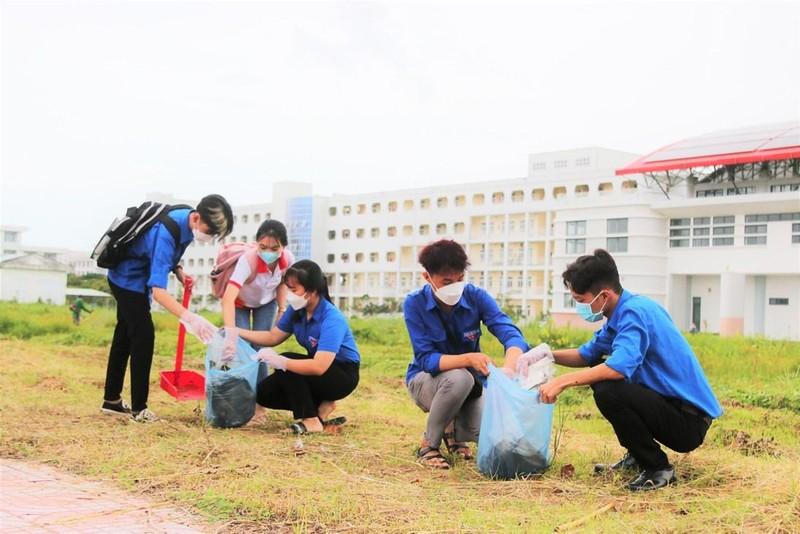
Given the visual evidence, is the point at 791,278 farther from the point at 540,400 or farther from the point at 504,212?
the point at 540,400

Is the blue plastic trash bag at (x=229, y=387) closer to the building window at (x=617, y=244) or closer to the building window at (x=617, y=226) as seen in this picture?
the building window at (x=617, y=244)

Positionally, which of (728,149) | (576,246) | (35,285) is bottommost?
(35,285)

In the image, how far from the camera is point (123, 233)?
14.9 feet

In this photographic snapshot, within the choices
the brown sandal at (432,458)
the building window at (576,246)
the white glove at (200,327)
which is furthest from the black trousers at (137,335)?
the building window at (576,246)

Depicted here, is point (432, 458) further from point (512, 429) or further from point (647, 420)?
point (647, 420)

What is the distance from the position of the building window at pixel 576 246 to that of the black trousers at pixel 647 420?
3729cm

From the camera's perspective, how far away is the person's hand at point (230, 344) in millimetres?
4367

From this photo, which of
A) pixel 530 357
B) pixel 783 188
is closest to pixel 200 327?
pixel 530 357

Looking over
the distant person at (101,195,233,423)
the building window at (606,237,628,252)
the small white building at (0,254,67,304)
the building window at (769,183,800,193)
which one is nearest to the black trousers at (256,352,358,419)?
the distant person at (101,195,233,423)

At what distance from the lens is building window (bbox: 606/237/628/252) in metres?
38.2

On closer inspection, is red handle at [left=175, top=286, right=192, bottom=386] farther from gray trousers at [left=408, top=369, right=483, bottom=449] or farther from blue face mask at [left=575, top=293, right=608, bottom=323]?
blue face mask at [left=575, top=293, right=608, bottom=323]

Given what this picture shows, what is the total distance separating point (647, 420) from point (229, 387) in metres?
2.22

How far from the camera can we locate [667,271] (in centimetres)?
3766

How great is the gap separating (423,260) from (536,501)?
46.8 inches
